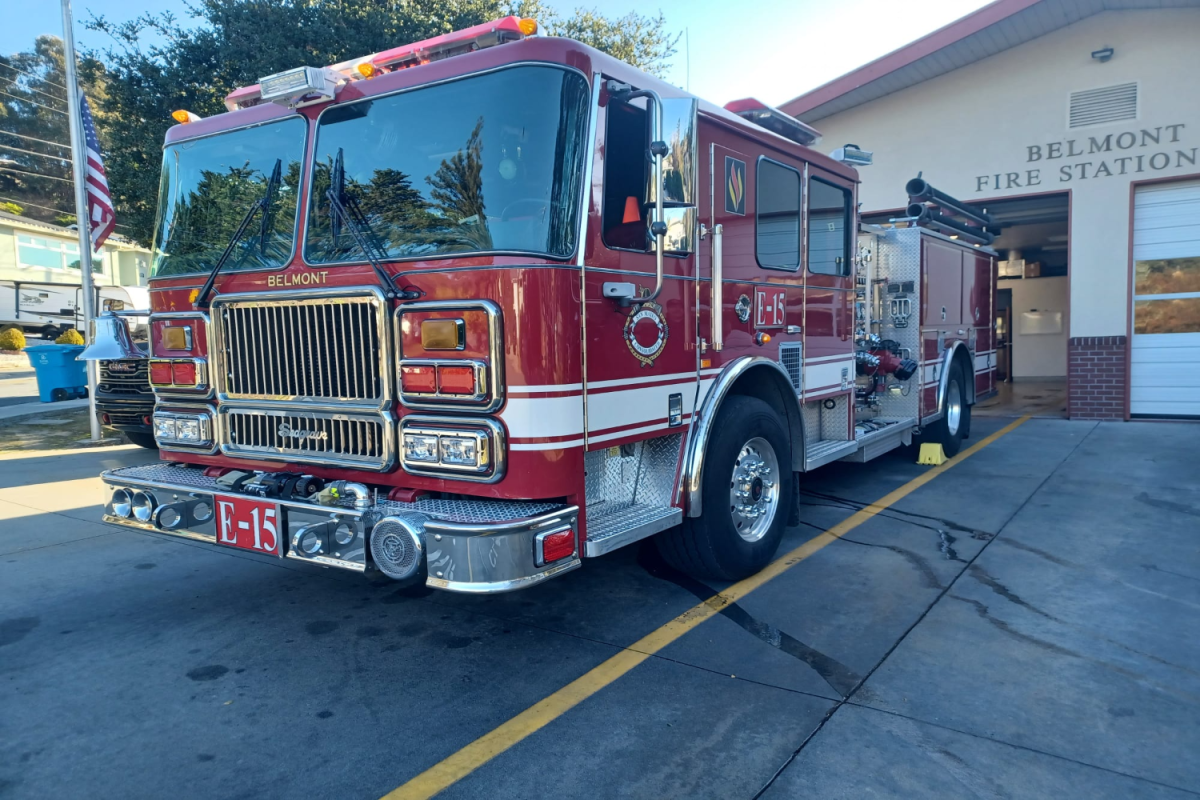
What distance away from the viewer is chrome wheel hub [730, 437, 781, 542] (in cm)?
470

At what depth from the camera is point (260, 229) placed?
163 inches

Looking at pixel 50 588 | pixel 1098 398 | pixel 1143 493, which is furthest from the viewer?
pixel 1098 398

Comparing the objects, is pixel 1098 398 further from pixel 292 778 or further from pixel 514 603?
pixel 292 778

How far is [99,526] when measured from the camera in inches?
253

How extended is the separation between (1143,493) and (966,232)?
3.82 meters

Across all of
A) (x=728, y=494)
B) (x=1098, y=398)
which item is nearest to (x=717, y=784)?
(x=728, y=494)

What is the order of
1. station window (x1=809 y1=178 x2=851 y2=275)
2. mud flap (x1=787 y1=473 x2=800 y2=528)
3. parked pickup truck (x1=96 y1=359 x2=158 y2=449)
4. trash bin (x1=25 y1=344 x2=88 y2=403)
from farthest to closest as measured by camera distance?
1. trash bin (x1=25 y1=344 x2=88 y2=403)
2. parked pickup truck (x1=96 y1=359 x2=158 y2=449)
3. station window (x1=809 y1=178 x2=851 y2=275)
4. mud flap (x1=787 y1=473 x2=800 y2=528)

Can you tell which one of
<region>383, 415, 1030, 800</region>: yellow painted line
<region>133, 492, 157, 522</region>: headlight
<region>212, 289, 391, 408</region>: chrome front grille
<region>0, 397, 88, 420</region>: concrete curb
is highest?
<region>212, 289, 391, 408</region>: chrome front grille

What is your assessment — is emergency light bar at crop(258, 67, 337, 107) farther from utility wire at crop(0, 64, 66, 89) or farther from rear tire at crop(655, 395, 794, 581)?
utility wire at crop(0, 64, 66, 89)

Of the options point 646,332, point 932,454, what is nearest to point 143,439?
point 646,332

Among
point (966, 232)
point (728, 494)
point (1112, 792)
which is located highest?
point (966, 232)

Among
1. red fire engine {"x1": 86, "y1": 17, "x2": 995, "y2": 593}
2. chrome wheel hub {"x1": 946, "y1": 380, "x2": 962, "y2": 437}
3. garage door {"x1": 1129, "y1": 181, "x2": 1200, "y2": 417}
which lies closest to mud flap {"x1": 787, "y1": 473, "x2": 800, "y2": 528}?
red fire engine {"x1": 86, "y1": 17, "x2": 995, "y2": 593}

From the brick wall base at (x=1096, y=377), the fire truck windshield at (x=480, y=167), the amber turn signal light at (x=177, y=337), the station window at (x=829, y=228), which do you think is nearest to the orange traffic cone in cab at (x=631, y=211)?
the fire truck windshield at (x=480, y=167)

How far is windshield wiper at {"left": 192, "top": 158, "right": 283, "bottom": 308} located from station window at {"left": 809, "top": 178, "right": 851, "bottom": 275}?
3330mm
